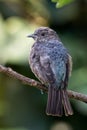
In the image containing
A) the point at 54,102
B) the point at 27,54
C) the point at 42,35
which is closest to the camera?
A: the point at 54,102

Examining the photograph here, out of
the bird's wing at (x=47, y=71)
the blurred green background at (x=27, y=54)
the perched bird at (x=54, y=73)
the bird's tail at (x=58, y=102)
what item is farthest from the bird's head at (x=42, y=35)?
the blurred green background at (x=27, y=54)

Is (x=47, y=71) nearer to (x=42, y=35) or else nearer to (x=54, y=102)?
(x=54, y=102)

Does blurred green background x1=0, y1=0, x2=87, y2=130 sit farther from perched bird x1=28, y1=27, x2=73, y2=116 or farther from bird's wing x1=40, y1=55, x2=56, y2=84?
bird's wing x1=40, y1=55, x2=56, y2=84

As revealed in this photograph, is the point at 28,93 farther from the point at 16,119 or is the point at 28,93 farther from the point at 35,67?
the point at 35,67

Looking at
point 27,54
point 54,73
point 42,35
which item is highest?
point 42,35

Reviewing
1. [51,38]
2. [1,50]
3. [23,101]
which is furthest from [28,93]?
[51,38]

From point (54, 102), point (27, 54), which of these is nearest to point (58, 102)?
point (54, 102)
